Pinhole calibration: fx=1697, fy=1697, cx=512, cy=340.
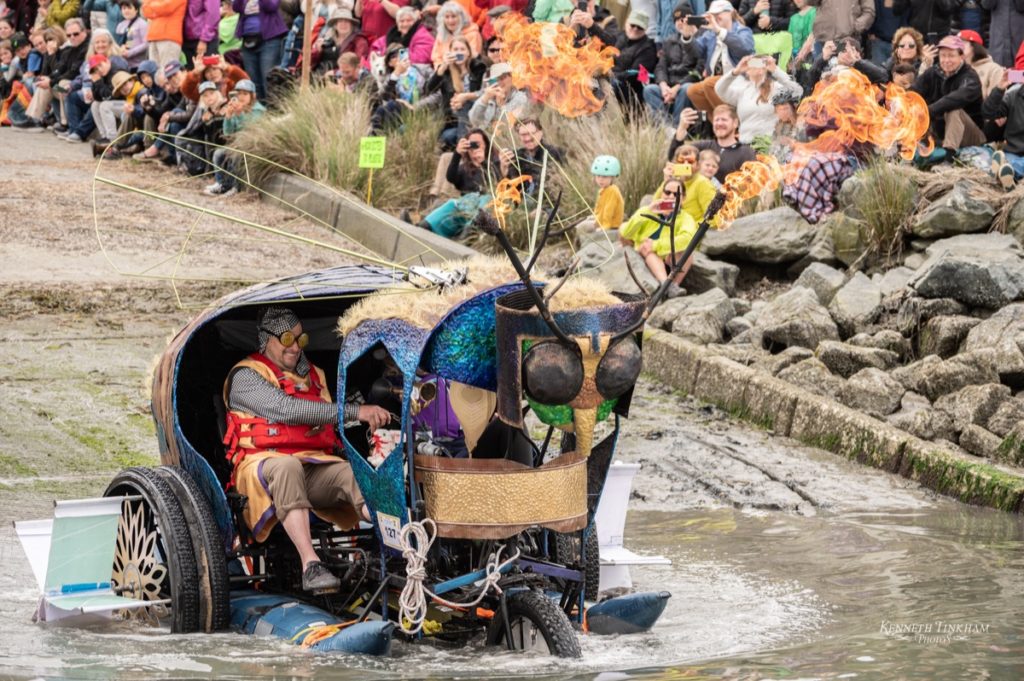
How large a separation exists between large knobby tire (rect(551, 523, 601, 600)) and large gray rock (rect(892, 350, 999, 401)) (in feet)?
14.2

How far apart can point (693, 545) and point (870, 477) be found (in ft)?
5.63

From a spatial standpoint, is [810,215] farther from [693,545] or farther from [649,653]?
[649,653]

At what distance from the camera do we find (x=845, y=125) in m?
15.0

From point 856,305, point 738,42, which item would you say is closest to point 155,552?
point 856,305

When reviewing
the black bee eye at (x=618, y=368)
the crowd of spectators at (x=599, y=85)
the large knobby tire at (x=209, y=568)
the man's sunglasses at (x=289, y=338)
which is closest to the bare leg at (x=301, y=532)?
the large knobby tire at (x=209, y=568)

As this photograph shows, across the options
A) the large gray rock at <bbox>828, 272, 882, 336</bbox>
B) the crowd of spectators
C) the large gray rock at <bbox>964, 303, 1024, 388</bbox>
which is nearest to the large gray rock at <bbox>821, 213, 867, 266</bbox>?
the crowd of spectators

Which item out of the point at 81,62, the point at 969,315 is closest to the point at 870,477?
the point at 969,315

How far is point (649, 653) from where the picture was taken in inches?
280

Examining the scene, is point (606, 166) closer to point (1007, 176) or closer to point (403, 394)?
point (1007, 176)

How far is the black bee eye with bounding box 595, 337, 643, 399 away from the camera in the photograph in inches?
259

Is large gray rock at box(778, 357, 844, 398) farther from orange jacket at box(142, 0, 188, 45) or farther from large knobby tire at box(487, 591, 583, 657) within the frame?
orange jacket at box(142, 0, 188, 45)

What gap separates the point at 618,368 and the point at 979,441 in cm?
463

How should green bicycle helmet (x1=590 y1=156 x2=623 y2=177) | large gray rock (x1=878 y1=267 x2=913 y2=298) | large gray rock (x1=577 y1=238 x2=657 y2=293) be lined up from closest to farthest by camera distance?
large gray rock (x1=878 y1=267 x2=913 y2=298) < large gray rock (x1=577 y1=238 x2=657 y2=293) < green bicycle helmet (x1=590 y1=156 x2=623 y2=177)

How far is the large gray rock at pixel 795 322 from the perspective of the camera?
13.0 meters
